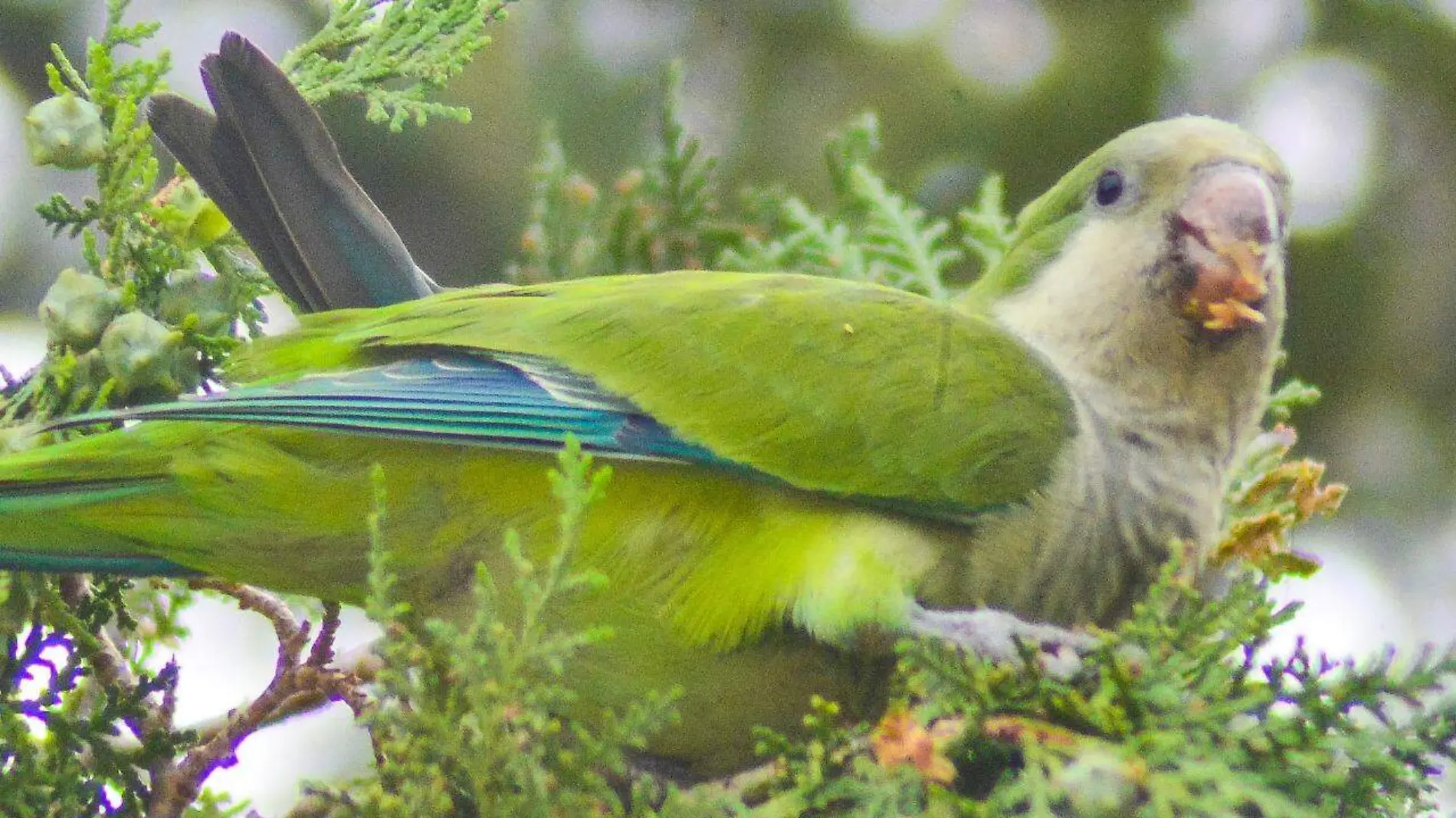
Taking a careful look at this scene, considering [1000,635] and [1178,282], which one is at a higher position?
[1178,282]

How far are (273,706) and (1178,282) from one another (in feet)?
4.64

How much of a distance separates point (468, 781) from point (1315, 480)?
1269 mm

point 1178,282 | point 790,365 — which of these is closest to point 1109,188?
point 1178,282

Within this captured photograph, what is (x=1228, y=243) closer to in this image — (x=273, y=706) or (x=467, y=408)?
(x=467, y=408)

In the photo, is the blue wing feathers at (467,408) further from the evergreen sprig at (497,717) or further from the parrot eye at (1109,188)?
the parrot eye at (1109,188)

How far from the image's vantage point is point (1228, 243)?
203cm

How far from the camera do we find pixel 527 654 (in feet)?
4.96

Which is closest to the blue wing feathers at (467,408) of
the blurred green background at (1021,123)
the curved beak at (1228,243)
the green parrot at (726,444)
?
the green parrot at (726,444)

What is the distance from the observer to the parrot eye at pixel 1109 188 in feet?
7.26

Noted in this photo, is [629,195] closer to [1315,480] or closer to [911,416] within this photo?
[911,416]

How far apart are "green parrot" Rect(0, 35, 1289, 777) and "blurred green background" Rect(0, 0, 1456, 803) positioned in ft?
1.10

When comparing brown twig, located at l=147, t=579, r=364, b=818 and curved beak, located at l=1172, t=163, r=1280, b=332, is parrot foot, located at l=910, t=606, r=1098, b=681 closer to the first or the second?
curved beak, located at l=1172, t=163, r=1280, b=332

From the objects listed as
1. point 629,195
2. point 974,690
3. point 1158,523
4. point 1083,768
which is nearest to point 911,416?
point 1158,523

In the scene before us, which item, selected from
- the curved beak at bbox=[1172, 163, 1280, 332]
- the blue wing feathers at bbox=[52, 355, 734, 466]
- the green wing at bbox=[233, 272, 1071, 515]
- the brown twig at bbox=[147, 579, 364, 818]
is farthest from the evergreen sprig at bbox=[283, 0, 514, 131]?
the curved beak at bbox=[1172, 163, 1280, 332]
